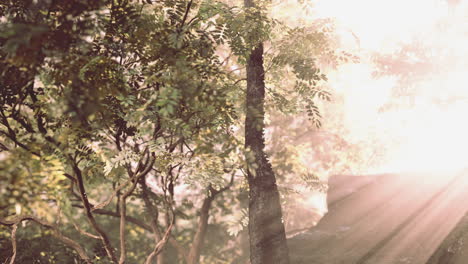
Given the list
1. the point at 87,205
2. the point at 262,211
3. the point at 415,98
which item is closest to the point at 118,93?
the point at 87,205

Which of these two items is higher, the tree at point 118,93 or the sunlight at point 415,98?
the sunlight at point 415,98

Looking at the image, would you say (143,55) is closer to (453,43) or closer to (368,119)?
(453,43)

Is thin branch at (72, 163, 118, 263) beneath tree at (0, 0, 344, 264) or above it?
beneath

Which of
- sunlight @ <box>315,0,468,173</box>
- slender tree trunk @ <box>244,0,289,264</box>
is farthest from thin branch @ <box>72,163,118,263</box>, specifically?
sunlight @ <box>315,0,468,173</box>

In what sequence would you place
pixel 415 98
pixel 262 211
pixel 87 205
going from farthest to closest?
1. pixel 415 98
2. pixel 262 211
3. pixel 87 205

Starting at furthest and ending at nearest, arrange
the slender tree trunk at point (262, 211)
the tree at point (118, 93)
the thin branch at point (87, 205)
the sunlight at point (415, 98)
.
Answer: the sunlight at point (415, 98)
the slender tree trunk at point (262, 211)
the thin branch at point (87, 205)
the tree at point (118, 93)

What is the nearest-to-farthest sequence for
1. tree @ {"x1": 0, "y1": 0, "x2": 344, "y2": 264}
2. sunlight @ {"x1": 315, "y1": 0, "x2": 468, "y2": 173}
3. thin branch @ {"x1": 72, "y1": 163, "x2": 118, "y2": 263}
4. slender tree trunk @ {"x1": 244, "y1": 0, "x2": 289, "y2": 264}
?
1. tree @ {"x1": 0, "y1": 0, "x2": 344, "y2": 264}
2. thin branch @ {"x1": 72, "y1": 163, "x2": 118, "y2": 263}
3. slender tree trunk @ {"x1": 244, "y1": 0, "x2": 289, "y2": 264}
4. sunlight @ {"x1": 315, "y1": 0, "x2": 468, "y2": 173}

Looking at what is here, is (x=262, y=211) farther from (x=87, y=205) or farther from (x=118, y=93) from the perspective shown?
(x=118, y=93)

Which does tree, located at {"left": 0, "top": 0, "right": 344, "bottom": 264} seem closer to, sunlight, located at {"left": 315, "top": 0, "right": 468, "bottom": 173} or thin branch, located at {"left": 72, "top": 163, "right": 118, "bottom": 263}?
thin branch, located at {"left": 72, "top": 163, "right": 118, "bottom": 263}

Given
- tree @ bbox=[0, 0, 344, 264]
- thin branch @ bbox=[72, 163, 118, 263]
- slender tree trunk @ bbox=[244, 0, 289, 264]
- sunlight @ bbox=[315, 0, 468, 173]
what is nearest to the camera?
tree @ bbox=[0, 0, 344, 264]

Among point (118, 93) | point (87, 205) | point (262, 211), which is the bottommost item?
point (262, 211)

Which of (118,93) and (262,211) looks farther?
(262,211)

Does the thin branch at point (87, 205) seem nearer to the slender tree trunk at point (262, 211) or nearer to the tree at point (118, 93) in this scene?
the tree at point (118, 93)

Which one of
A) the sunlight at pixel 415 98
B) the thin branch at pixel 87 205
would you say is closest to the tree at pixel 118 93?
the thin branch at pixel 87 205
